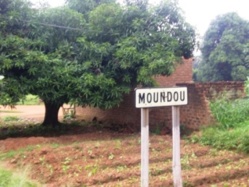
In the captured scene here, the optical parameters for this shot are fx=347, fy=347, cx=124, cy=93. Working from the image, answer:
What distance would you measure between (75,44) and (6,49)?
1975mm

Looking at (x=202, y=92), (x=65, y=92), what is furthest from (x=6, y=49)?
(x=202, y=92)

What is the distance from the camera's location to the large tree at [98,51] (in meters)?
8.56

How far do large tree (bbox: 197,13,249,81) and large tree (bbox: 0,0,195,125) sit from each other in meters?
9.54

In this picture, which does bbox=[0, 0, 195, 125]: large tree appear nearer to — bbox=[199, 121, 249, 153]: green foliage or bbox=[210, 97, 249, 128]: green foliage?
bbox=[210, 97, 249, 128]: green foliage

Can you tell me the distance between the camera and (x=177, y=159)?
4.09 meters

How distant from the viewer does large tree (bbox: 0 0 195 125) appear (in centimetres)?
856

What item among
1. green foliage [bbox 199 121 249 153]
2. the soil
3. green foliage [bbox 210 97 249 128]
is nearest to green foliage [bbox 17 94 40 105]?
the soil

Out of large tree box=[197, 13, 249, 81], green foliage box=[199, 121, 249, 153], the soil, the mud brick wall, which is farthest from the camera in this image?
large tree box=[197, 13, 249, 81]

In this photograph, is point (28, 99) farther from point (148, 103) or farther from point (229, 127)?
point (148, 103)

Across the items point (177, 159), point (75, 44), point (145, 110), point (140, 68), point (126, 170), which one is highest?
point (75, 44)

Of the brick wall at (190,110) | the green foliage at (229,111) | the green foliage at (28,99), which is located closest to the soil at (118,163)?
the green foliage at (28,99)

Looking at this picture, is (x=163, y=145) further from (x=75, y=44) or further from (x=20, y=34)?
(x=20, y=34)

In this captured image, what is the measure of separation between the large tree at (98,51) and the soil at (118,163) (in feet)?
4.83

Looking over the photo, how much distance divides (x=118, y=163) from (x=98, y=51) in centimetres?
373
